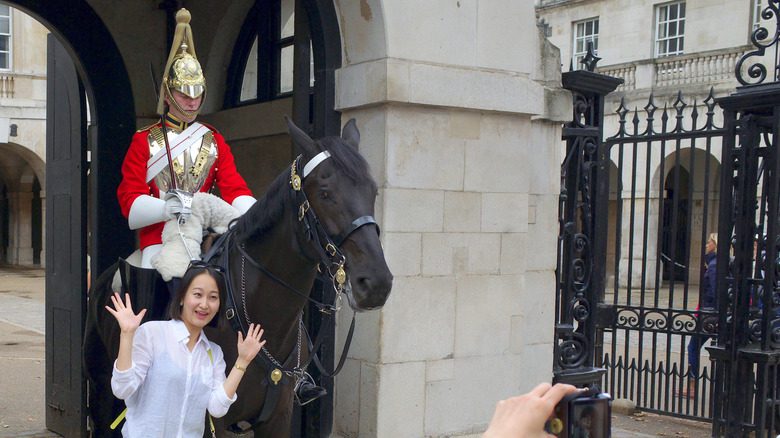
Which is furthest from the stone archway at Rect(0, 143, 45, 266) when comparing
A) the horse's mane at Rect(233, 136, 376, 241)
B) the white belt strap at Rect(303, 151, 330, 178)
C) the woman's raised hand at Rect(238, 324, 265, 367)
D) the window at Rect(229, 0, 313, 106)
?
the woman's raised hand at Rect(238, 324, 265, 367)

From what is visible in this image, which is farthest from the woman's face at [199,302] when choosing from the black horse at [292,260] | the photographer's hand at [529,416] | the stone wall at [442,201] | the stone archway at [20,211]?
the stone archway at [20,211]

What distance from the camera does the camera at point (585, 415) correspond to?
45.4 inches

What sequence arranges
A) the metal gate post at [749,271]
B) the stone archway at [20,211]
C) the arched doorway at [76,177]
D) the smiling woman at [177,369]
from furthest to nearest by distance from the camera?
the stone archway at [20,211], the arched doorway at [76,177], the metal gate post at [749,271], the smiling woman at [177,369]

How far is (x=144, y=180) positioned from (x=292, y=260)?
1064 millimetres

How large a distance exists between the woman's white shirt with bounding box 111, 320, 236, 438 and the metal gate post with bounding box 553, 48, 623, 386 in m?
3.38

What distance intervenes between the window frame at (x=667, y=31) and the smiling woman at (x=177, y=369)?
752 inches

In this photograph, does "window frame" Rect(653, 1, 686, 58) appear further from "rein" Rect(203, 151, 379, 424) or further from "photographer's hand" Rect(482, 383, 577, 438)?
"photographer's hand" Rect(482, 383, 577, 438)

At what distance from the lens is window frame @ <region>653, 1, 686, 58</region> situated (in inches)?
802

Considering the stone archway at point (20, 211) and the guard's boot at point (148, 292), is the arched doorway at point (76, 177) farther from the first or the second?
the stone archway at point (20, 211)

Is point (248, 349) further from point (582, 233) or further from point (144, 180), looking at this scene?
point (582, 233)

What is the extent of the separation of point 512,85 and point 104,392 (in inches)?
119

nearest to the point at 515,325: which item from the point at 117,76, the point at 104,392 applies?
the point at 104,392

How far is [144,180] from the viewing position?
13.9 ft

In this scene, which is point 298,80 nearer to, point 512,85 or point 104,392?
point 512,85
